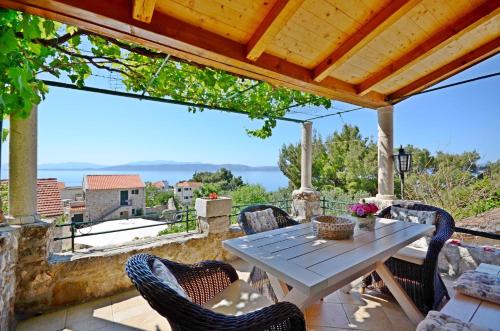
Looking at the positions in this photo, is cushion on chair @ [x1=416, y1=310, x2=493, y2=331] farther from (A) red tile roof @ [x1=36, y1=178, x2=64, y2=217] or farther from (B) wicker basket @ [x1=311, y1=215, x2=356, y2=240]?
(A) red tile roof @ [x1=36, y1=178, x2=64, y2=217]

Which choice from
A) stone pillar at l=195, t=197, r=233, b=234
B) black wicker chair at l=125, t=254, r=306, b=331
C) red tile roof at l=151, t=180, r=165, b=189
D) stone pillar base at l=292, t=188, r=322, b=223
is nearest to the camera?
black wicker chair at l=125, t=254, r=306, b=331

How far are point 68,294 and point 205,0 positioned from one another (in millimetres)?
2853

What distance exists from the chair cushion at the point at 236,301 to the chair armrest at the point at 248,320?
398 mm

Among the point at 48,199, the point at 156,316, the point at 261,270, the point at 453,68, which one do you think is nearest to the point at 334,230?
the point at 261,270

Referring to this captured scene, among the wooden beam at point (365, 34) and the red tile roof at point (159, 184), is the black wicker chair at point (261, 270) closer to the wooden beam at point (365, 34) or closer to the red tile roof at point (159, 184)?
the wooden beam at point (365, 34)

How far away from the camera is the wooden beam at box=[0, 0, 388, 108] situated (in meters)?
1.32

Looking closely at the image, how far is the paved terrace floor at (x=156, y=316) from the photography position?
1.95 m

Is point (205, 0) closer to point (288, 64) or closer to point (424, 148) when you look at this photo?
point (288, 64)

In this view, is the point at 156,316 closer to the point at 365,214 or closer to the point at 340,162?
the point at 365,214

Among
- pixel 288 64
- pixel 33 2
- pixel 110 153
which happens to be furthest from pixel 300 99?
pixel 110 153

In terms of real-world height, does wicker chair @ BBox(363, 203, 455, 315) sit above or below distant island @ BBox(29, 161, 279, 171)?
below

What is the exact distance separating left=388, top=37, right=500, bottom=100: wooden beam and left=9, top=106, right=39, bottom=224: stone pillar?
14.2ft

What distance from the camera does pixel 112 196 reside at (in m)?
13.5

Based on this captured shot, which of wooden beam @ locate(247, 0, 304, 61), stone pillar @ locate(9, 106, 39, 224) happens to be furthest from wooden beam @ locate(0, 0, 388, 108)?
stone pillar @ locate(9, 106, 39, 224)
